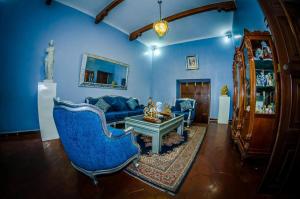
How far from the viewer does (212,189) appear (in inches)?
58.8

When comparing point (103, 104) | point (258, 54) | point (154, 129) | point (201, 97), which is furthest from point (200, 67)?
point (154, 129)

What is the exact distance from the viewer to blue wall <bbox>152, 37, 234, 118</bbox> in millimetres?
5934

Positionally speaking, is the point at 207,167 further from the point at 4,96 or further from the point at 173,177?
the point at 4,96

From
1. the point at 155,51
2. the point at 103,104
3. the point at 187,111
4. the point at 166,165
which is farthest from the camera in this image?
the point at 155,51

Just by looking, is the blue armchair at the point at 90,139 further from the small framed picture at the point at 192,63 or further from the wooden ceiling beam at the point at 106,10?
the small framed picture at the point at 192,63

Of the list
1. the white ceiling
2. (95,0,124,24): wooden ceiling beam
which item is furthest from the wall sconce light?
(95,0,124,24): wooden ceiling beam

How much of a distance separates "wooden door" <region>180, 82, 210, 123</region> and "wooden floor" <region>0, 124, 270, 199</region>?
13.7 feet

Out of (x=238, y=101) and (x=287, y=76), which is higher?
(x=287, y=76)

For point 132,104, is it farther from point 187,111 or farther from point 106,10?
point 106,10

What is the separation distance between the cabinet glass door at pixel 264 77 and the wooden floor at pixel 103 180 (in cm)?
100

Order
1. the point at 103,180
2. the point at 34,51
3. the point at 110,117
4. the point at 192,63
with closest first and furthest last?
the point at 103,180
the point at 34,51
the point at 110,117
the point at 192,63

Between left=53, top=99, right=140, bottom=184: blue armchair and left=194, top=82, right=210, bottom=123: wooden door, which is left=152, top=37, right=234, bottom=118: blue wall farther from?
left=53, top=99, right=140, bottom=184: blue armchair

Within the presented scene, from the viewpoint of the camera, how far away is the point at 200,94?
654 cm

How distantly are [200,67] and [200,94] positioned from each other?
136cm
